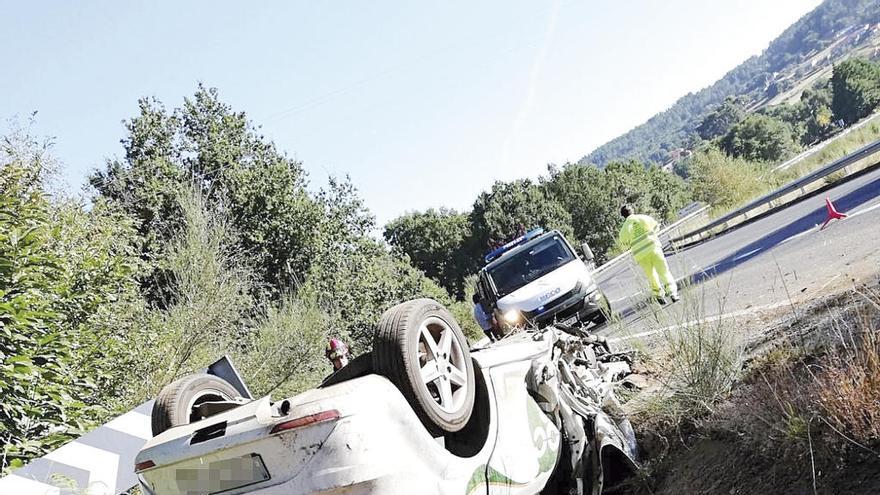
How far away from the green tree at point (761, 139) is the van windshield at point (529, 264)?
10492 cm

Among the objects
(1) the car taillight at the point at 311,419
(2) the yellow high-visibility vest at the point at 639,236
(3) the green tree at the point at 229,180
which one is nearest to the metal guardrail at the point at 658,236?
(2) the yellow high-visibility vest at the point at 639,236

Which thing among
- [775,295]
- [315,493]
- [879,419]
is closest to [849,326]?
[879,419]

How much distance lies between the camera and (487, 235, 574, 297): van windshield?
11898 mm

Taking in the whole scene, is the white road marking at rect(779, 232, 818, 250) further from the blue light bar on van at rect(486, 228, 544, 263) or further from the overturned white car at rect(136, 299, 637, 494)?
the overturned white car at rect(136, 299, 637, 494)

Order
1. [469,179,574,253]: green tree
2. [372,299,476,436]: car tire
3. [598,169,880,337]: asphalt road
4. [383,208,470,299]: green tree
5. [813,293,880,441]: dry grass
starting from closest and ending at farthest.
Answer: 1. [813,293,880,441]: dry grass
2. [372,299,476,436]: car tire
3. [598,169,880,337]: asphalt road
4. [469,179,574,253]: green tree
5. [383,208,470,299]: green tree

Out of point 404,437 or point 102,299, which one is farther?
point 102,299

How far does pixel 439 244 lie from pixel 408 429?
72.0 m

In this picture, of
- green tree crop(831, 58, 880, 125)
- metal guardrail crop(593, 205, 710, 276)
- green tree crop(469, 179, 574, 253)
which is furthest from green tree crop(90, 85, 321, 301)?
green tree crop(831, 58, 880, 125)

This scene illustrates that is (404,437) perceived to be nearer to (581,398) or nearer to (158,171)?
(581,398)

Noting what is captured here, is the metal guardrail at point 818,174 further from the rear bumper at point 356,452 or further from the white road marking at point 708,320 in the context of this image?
the rear bumper at point 356,452

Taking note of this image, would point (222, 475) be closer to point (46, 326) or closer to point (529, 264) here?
point (46, 326)

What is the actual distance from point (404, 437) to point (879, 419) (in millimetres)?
2067

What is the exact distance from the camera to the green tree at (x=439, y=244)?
7056cm

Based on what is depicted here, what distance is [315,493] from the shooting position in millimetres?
2822
